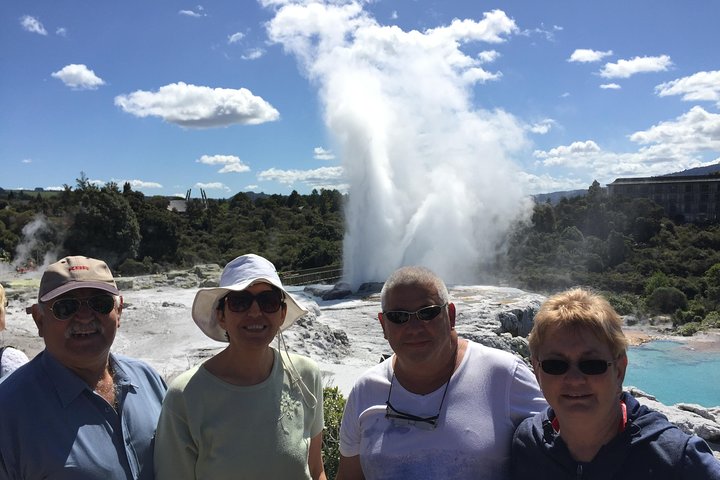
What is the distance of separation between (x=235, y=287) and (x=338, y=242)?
3346cm

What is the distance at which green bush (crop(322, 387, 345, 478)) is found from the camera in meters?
4.14

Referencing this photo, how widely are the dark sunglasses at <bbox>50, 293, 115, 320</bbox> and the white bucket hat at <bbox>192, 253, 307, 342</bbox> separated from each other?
1.20ft

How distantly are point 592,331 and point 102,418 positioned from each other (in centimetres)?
188

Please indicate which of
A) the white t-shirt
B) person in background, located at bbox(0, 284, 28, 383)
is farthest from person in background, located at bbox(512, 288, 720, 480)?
person in background, located at bbox(0, 284, 28, 383)

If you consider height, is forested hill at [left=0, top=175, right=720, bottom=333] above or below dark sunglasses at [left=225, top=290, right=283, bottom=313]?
below

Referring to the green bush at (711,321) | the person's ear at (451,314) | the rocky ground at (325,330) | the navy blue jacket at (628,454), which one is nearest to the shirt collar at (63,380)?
the person's ear at (451,314)

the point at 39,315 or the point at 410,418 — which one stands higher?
the point at 39,315

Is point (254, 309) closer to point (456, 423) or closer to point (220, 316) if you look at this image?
point (220, 316)

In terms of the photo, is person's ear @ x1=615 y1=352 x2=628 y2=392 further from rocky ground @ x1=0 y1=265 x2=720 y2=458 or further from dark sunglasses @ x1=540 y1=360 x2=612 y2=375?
rocky ground @ x1=0 y1=265 x2=720 y2=458

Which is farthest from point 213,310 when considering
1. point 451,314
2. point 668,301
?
point 668,301

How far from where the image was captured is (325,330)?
13094mm

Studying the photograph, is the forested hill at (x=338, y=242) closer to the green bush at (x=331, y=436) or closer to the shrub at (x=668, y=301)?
the shrub at (x=668, y=301)

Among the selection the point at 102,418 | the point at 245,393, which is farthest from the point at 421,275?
the point at 102,418

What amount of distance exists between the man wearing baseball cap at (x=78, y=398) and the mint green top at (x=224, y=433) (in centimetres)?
15
